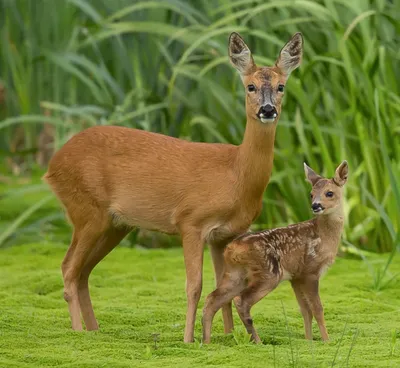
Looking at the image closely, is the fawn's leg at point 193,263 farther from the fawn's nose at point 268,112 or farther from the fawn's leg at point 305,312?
the fawn's nose at point 268,112

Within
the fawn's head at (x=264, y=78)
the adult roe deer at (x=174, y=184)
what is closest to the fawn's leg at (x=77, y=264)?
the adult roe deer at (x=174, y=184)

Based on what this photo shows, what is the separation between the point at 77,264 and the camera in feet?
22.8

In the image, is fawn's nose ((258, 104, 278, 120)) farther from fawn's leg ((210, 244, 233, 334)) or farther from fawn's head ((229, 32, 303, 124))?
fawn's leg ((210, 244, 233, 334))

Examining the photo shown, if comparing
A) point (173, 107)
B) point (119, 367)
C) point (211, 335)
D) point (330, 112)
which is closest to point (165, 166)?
point (211, 335)

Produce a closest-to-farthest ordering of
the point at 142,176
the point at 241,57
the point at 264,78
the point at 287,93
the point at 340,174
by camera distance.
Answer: the point at 264,78 < the point at 241,57 < the point at 142,176 < the point at 340,174 < the point at 287,93

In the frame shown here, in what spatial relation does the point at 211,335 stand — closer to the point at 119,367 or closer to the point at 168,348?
the point at 168,348

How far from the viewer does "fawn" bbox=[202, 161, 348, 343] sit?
6309 millimetres

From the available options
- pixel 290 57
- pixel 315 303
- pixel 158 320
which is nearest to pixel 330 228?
pixel 315 303

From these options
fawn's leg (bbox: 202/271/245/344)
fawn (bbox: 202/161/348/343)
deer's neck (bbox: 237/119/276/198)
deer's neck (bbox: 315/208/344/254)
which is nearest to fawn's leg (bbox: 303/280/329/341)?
fawn (bbox: 202/161/348/343)

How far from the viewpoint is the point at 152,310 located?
7.42m

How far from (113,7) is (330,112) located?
2582 mm

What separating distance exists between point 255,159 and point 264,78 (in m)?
0.46

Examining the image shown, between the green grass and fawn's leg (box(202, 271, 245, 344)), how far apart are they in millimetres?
132

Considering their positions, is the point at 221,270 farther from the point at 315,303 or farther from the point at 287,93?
the point at 287,93
